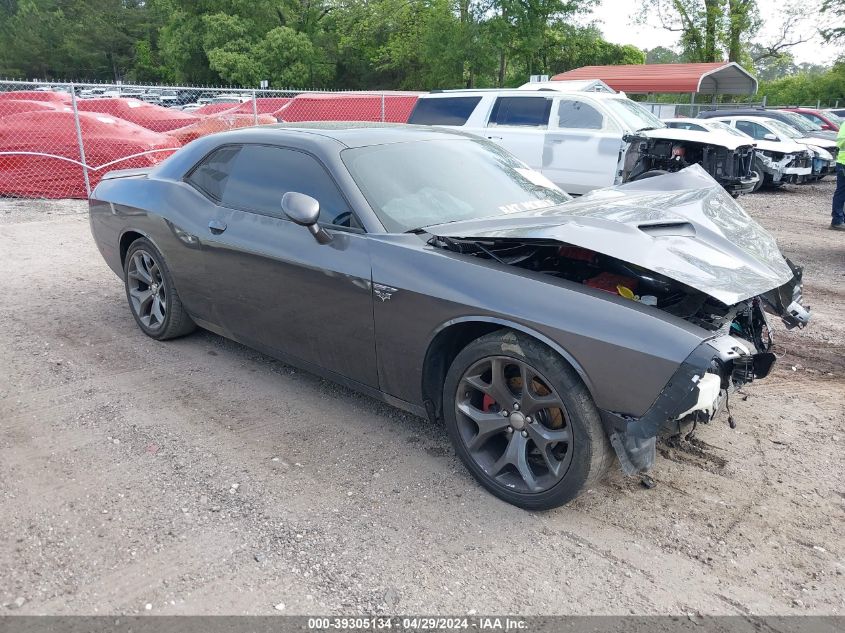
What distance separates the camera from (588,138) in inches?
419

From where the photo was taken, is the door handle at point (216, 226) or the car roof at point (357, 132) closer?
the car roof at point (357, 132)

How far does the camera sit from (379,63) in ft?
143

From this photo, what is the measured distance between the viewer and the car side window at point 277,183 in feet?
12.0

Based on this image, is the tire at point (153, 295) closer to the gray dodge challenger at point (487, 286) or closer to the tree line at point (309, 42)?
the gray dodge challenger at point (487, 286)

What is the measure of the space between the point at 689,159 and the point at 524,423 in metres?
9.17

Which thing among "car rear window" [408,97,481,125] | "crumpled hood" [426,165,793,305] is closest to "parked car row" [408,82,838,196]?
"car rear window" [408,97,481,125]

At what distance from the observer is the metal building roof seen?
25.7 m

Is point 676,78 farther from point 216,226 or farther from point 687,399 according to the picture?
point 687,399

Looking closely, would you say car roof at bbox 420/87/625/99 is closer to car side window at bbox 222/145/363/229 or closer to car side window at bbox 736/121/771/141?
car side window at bbox 736/121/771/141

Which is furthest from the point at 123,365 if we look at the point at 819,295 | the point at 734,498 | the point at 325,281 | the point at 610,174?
the point at 610,174

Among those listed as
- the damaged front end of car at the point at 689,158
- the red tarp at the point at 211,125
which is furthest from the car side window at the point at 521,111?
the red tarp at the point at 211,125

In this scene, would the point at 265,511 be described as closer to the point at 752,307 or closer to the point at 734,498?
the point at 734,498

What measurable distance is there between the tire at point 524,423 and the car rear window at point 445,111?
9028mm

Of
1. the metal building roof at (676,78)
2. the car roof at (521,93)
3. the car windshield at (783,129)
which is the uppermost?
the metal building roof at (676,78)
